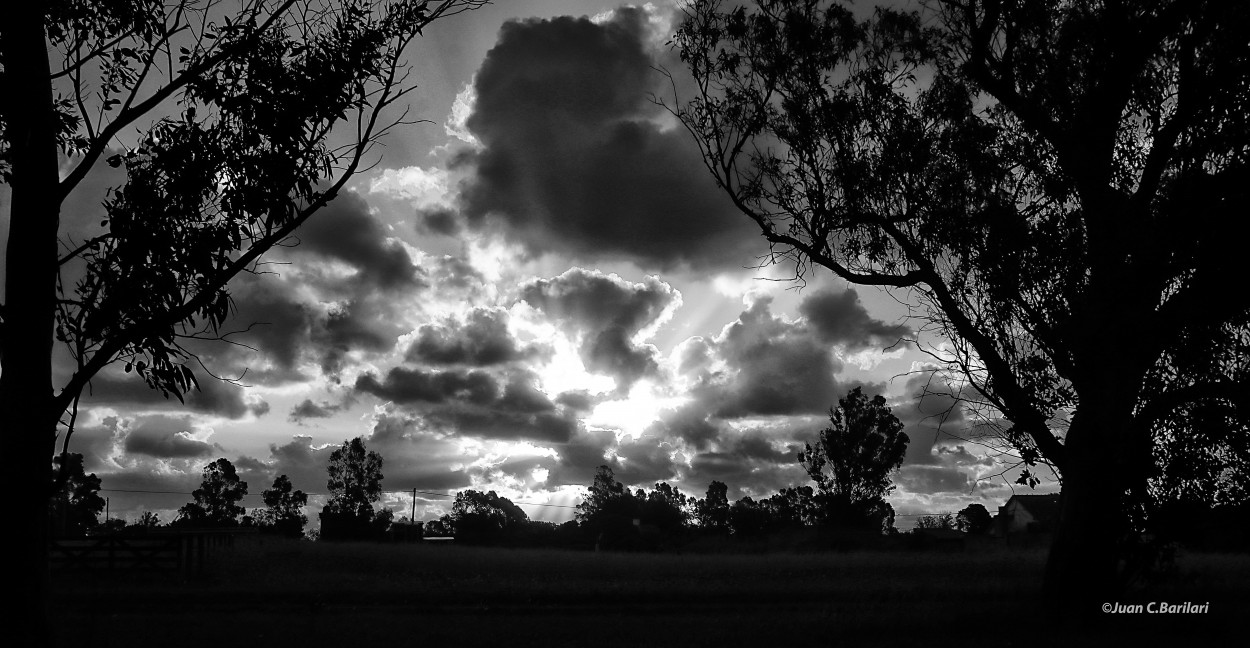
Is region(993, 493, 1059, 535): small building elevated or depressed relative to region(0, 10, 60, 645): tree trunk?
depressed

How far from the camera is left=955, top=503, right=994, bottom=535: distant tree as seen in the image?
331 ft

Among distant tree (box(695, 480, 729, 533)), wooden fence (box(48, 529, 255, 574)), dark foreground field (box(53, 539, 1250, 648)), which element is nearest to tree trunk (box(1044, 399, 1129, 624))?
dark foreground field (box(53, 539, 1250, 648))

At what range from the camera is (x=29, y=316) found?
29.1ft

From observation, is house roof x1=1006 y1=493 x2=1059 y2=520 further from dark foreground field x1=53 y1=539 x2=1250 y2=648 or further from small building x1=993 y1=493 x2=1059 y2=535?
dark foreground field x1=53 y1=539 x2=1250 y2=648

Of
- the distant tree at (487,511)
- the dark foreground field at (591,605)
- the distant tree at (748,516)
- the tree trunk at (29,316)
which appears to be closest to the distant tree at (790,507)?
the distant tree at (748,516)

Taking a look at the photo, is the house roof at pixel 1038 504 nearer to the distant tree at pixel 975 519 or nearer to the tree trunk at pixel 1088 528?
the distant tree at pixel 975 519

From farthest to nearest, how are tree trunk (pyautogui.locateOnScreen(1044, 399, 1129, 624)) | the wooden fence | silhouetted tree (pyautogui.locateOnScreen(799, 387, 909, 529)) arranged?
silhouetted tree (pyautogui.locateOnScreen(799, 387, 909, 529)) < the wooden fence < tree trunk (pyautogui.locateOnScreen(1044, 399, 1129, 624))

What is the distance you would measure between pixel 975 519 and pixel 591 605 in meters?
96.8

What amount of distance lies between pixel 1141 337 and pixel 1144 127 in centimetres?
441

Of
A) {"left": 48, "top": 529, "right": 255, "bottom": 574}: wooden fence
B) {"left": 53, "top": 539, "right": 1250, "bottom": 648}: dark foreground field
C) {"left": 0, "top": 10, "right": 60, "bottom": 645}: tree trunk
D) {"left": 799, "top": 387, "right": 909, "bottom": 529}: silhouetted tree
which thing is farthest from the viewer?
{"left": 799, "top": 387, "right": 909, "bottom": 529}: silhouetted tree

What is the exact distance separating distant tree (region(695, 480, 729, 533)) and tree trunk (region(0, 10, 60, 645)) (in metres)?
109

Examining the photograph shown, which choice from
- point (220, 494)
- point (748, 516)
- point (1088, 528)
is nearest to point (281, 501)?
point (220, 494)

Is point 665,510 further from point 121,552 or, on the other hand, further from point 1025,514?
point 121,552

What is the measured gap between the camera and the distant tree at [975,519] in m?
101
